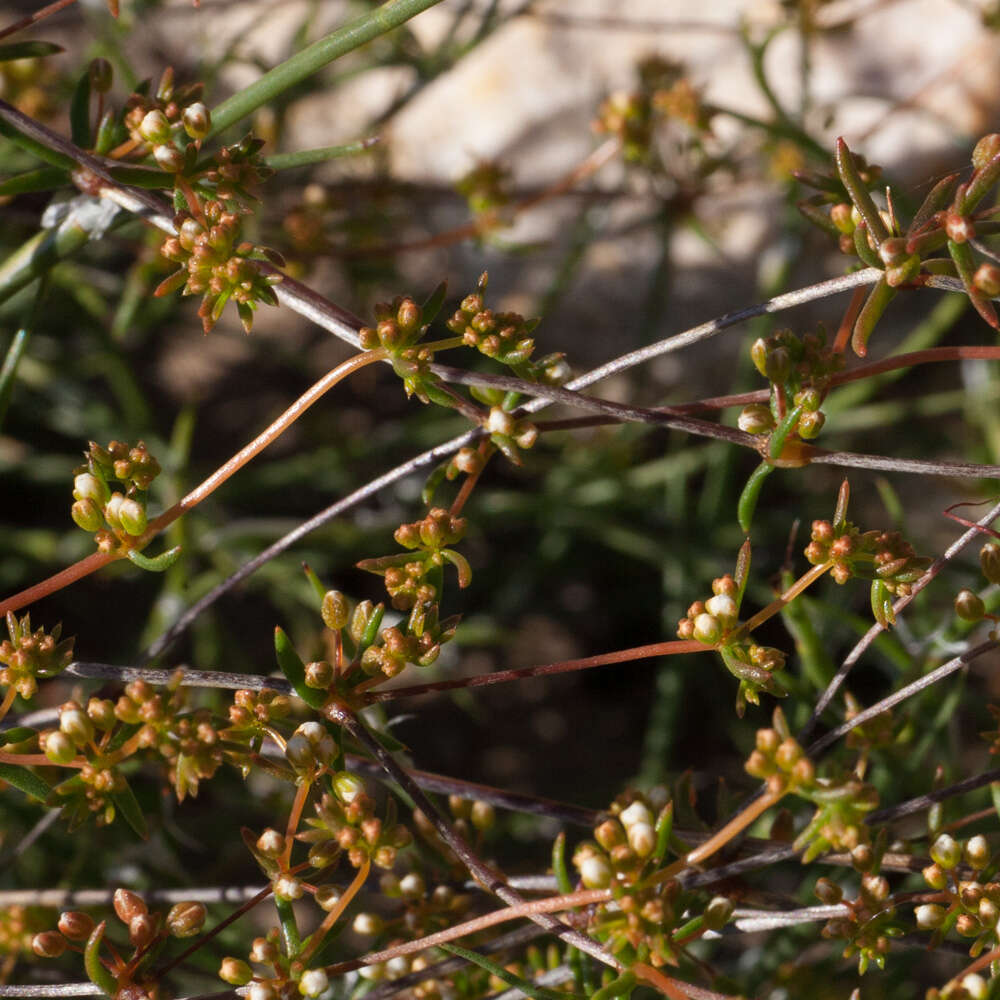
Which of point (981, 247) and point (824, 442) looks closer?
point (981, 247)

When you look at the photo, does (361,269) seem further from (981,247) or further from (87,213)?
(981,247)

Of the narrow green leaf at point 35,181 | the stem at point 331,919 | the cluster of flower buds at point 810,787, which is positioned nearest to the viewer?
the cluster of flower buds at point 810,787

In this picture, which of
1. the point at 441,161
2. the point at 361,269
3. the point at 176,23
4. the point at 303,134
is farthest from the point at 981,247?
the point at 176,23

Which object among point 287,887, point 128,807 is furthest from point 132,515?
point 287,887

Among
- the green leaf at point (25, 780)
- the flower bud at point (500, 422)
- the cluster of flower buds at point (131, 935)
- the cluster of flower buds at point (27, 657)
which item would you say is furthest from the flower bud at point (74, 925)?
the flower bud at point (500, 422)

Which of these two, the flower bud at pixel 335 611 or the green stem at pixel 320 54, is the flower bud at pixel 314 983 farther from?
the green stem at pixel 320 54

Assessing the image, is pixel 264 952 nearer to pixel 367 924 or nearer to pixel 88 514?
pixel 367 924
